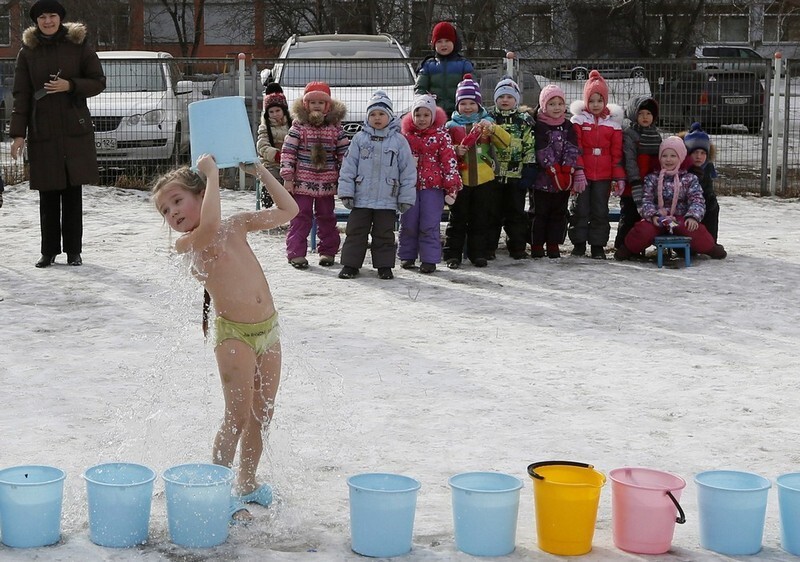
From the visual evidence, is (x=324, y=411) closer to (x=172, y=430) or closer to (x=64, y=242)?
(x=172, y=430)

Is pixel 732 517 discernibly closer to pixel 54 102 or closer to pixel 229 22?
pixel 54 102

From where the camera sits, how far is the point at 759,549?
12.8ft

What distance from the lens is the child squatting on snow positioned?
420cm

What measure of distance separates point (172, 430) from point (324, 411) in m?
0.71

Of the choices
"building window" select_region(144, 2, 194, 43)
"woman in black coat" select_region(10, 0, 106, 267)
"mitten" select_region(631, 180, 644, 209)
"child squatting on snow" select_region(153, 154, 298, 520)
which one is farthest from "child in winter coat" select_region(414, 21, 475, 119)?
"building window" select_region(144, 2, 194, 43)

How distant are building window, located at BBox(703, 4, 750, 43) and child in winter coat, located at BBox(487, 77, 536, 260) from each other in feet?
78.8

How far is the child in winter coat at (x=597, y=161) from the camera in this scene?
9.86 metres

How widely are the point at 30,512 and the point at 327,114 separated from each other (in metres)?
5.97

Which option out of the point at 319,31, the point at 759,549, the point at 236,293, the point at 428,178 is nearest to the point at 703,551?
the point at 759,549

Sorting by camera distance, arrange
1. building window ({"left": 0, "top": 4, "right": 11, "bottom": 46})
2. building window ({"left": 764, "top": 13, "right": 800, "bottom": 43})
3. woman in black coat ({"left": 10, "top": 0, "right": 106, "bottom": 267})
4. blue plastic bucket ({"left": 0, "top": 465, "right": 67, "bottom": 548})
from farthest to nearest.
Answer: building window ({"left": 0, "top": 4, "right": 11, "bottom": 46})
building window ({"left": 764, "top": 13, "right": 800, "bottom": 43})
woman in black coat ({"left": 10, "top": 0, "right": 106, "bottom": 267})
blue plastic bucket ({"left": 0, "top": 465, "right": 67, "bottom": 548})

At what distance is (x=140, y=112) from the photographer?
1343cm

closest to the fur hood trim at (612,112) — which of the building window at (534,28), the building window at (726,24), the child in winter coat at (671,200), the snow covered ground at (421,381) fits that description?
the child in winter coat at (671,200)

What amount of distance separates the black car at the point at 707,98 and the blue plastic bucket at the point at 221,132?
389 inches

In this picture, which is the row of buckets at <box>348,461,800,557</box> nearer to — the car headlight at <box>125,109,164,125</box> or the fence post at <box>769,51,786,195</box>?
the car headlight at <box>125,109,164,125</box>
